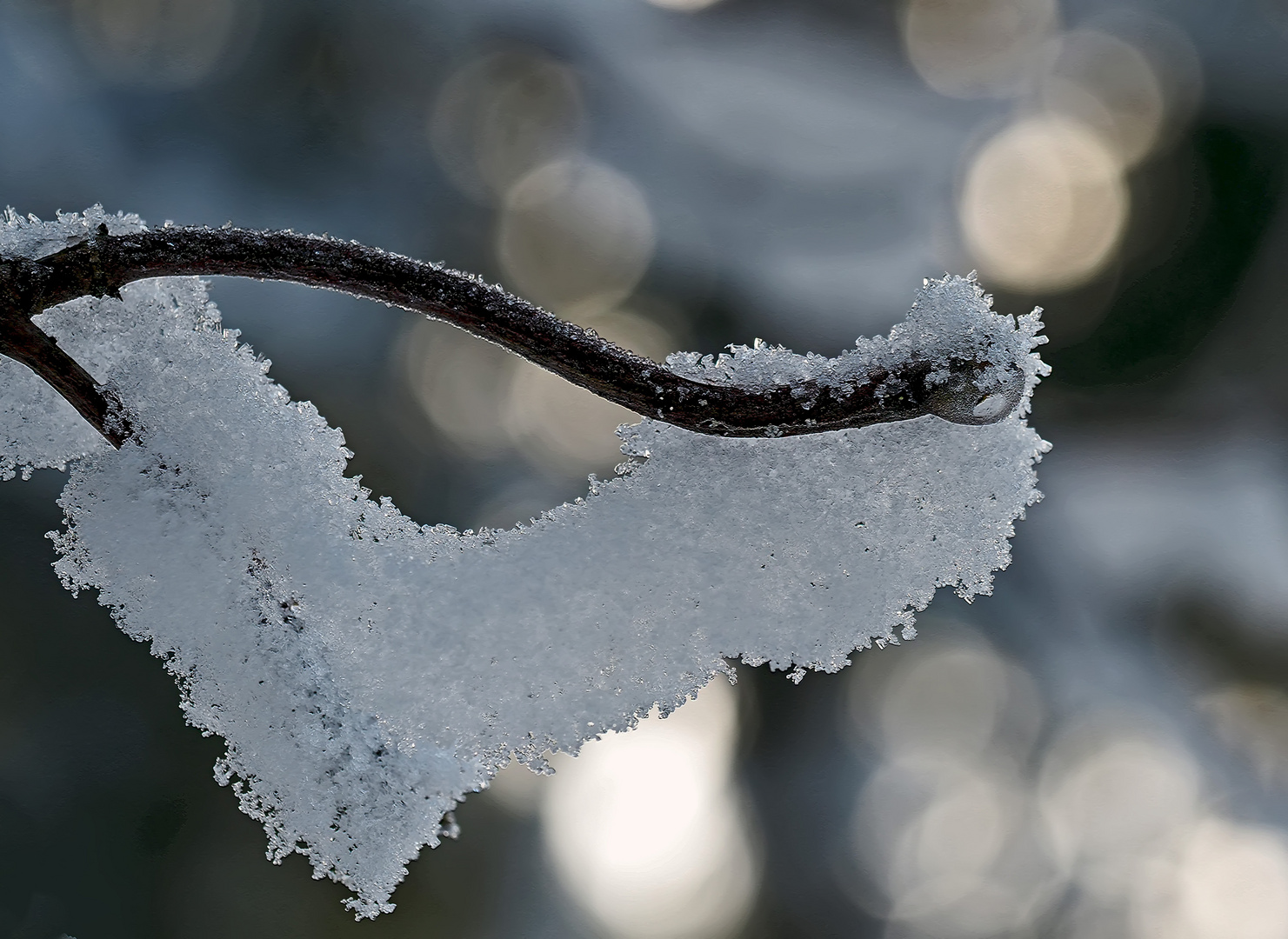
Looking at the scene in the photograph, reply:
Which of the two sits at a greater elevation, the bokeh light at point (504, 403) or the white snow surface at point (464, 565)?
the bokeh light at point (504, 403)

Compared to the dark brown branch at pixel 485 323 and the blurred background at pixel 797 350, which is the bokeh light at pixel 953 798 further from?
the dark brown branch at pixel 485 323

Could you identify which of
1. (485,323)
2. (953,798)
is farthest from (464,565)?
(953,798)

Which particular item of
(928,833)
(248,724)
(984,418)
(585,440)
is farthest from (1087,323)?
(248,724)

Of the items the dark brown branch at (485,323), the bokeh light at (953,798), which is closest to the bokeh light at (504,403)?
the bokeh light at (953,798)

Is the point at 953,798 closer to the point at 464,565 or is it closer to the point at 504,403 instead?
the point at 504,403

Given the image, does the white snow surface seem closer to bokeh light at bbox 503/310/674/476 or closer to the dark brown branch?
the dark brown branch

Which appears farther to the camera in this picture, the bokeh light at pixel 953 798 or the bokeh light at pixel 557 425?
the bokeh light at pixel 953 798
